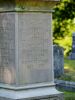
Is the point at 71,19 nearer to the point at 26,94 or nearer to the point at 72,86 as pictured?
the point at 72,86

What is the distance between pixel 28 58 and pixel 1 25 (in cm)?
71

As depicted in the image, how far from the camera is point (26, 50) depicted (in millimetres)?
7273

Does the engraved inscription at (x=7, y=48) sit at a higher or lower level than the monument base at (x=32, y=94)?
higher

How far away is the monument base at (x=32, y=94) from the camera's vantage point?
23.5ft

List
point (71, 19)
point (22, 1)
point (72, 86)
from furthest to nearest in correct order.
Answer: point (71, 19) < point (72, 86) < point (22, 1)

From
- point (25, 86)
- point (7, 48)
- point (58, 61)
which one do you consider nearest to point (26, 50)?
point (7, 48)

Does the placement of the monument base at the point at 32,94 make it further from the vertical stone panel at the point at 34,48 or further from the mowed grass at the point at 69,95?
the mowed grass at the point at 69,95

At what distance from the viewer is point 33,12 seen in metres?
7.38

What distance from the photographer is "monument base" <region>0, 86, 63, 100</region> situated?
7156mm

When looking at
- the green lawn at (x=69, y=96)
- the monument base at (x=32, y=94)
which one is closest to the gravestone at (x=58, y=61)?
the green lawn at (x=69, y=96)

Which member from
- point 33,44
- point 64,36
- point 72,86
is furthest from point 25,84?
point 64,36

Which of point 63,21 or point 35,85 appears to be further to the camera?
point 63,21

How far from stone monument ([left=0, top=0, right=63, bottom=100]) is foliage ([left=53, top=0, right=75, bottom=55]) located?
851 inches

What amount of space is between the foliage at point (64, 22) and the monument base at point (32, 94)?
71.0 ft
